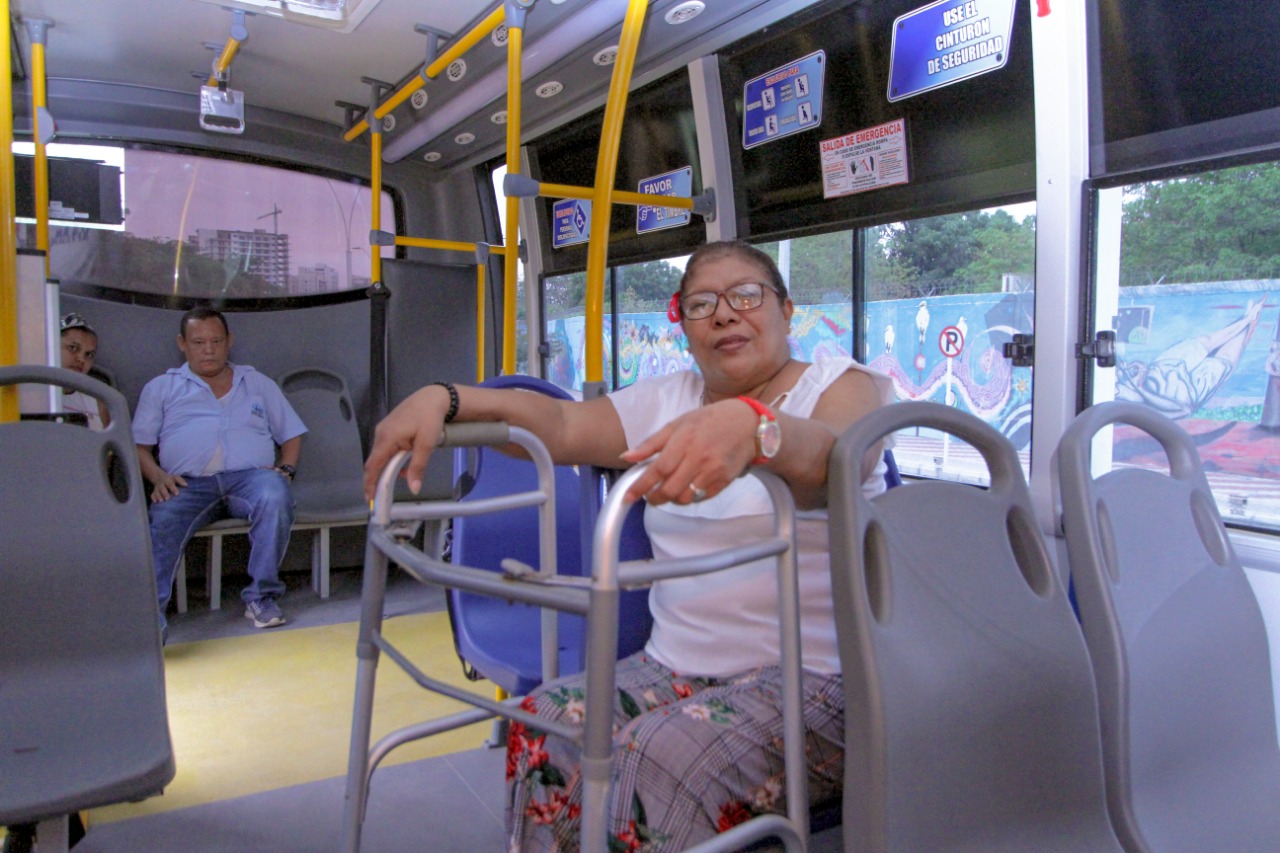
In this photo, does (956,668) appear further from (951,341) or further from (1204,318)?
(951,341)

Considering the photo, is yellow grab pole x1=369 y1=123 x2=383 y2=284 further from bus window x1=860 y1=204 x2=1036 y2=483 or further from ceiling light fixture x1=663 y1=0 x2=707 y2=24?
bus window x1=860 y1=204 x2=1036 y2=483

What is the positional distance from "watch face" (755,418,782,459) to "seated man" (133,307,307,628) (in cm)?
323

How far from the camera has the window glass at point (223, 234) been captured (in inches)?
163

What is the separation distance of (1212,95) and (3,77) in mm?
2587

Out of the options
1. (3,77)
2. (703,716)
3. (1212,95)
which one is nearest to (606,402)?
(703,716)

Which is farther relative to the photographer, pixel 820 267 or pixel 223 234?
pixel 223 234

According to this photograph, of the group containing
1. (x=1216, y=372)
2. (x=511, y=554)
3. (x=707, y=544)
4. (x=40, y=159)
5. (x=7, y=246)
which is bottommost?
(x=511, y=554)

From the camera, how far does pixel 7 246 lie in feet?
6.50

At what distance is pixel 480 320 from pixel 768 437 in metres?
3.58

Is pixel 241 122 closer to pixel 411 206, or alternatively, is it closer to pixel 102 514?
pixel 411 206

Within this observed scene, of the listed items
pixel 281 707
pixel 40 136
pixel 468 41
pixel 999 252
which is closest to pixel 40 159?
pixel 40 136

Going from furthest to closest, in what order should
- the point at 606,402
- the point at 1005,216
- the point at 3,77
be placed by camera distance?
the point at 1005,216 < the point at 3,77 < the point at 606,402

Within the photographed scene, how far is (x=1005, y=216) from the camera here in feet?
7.45

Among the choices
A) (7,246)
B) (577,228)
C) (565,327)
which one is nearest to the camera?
(7,246)
